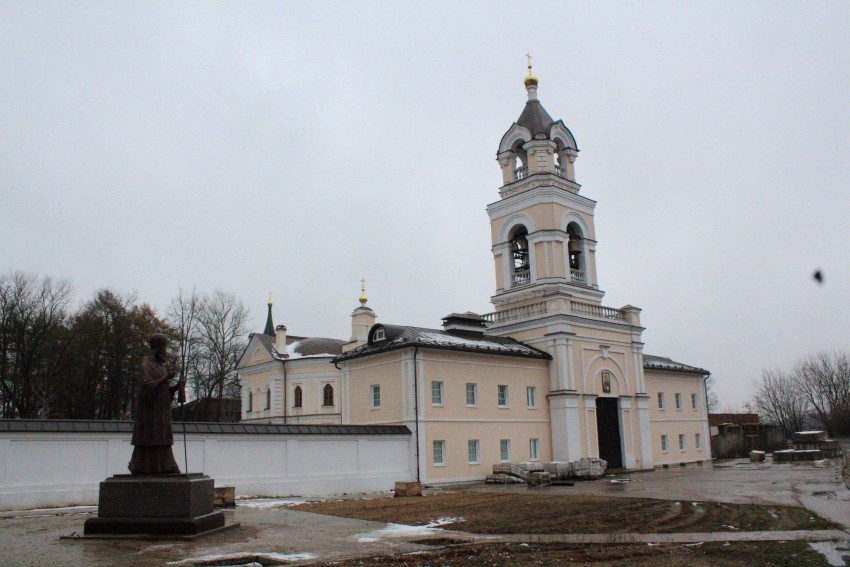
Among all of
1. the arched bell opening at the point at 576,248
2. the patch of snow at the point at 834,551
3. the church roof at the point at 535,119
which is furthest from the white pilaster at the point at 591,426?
the patch of snow at the point at 834,551

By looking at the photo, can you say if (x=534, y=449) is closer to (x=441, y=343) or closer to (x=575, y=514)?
(x=441, y=343)

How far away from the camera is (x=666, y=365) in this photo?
4478 cm

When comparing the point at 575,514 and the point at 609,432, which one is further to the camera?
the point at 609,432

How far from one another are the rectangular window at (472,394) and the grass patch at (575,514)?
36.6 feet

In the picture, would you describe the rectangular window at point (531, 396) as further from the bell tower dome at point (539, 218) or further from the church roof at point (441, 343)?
the bell tower dome at point (539, 218)

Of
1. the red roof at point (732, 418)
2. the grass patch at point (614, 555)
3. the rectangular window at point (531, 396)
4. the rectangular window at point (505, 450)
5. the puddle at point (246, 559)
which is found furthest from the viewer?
the red roof at point (732, 418)

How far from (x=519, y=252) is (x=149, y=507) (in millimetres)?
30303

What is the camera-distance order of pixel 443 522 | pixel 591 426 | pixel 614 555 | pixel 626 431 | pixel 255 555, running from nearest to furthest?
pixel 255 555 < pixel 614 555 < pixel 443 522 < pixel 591 426 < pixel 626 431

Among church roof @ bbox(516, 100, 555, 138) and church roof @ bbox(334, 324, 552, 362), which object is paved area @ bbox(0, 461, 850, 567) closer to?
church roof @ bbox(334, 324, 552, 362)

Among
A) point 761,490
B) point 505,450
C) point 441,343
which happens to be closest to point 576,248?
point 505,450

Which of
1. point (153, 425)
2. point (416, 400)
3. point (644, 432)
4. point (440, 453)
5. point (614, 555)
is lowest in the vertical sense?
Result: point (614, 555)

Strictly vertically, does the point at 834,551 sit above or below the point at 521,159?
below

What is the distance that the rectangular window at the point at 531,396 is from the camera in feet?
111

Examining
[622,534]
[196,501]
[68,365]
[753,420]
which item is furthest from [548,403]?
[753,420]
